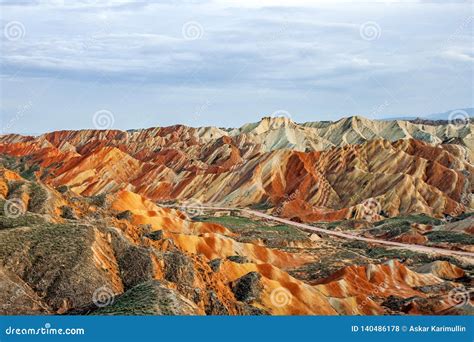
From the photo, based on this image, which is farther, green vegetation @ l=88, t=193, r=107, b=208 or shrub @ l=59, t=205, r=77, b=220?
green vegetation @ l=88, t=193, r=107, b=208

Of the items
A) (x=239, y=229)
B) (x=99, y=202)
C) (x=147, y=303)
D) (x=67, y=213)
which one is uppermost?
(x=99, y=202)

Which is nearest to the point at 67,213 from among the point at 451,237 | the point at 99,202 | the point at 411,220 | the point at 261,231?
the point at 99,202

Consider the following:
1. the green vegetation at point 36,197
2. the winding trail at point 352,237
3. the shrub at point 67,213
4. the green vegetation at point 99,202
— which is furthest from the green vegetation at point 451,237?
the green vegetation at point 36,197

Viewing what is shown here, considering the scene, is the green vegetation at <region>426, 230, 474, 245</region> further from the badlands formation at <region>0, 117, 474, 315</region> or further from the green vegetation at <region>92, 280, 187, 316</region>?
the green vegetation at <region>92, 280, 187, 316</region>

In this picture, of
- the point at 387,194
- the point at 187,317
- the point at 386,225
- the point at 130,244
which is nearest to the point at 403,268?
the point at 130,244

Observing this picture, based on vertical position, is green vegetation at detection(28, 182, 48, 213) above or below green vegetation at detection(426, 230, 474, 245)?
above

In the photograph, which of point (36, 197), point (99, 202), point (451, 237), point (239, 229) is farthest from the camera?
point (239, 229)

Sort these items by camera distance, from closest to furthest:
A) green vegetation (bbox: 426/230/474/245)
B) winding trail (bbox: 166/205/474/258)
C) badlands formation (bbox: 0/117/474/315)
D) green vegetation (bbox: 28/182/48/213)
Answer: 1. badlands formation (bbox: 0/117/474/315)
2. green vegetation (bbox: 28/182/48/213)
3. winding trail (bbox: 166/205/474/258)
4. green vegetation (bbox: 426/230/474/245)

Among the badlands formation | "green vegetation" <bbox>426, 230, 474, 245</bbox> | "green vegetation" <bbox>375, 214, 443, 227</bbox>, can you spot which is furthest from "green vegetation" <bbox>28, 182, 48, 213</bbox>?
"green vegetation" <bbox>375, 214, 443, 227</bbox>

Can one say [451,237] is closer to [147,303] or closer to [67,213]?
[67,213]
